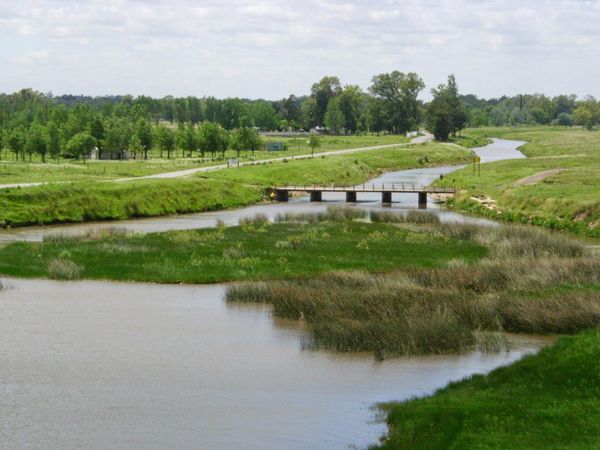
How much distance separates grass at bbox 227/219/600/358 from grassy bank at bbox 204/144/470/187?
221 ft

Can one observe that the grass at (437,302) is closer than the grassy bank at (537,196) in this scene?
Yes

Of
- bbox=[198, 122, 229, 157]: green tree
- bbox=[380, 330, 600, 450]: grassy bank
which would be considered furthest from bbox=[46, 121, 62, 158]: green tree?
bbox=[380, 330, 600, 450]: grassy bank

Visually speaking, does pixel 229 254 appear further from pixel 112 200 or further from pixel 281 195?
pixel 281 195

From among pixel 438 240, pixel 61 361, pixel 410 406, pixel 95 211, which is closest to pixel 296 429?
pixel 410 406

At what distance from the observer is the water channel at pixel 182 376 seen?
2611 centimetres

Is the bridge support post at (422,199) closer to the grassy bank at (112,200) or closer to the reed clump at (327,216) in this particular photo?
the reed clump at (327,216)

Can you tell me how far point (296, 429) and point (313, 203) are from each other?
7585cm

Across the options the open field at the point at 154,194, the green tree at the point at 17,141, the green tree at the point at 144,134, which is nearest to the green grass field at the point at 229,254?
the open field at the point at 154,194

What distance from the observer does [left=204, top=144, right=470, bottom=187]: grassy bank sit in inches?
4656

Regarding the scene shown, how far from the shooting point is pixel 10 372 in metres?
31.8

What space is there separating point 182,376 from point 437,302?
41.1ft

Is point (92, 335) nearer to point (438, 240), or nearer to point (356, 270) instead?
point (356, 270)

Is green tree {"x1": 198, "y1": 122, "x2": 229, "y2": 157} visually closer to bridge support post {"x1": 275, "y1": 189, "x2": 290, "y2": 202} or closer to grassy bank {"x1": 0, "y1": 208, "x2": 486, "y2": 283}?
bridge support post {"x1": 275, "y1": 189, "x2": 290, "y2": 202}

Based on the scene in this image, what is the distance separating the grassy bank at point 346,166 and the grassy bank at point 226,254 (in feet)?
162
